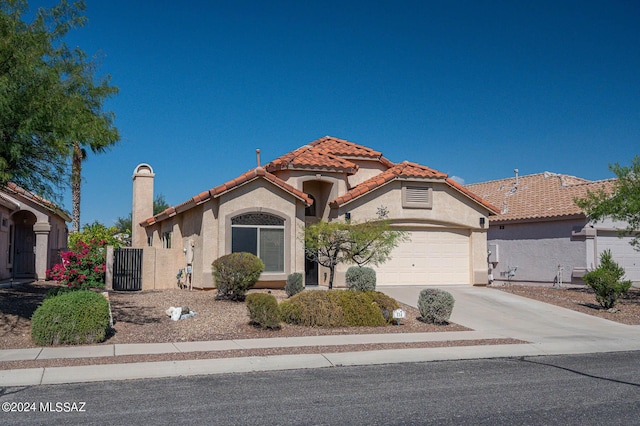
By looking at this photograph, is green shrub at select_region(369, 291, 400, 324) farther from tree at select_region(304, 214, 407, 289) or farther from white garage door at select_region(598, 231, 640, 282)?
white garage door at select_region(598, 231, 640, 282)

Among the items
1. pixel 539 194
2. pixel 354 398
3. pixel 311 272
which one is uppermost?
Answer: pixel 539 194

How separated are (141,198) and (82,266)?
759cm

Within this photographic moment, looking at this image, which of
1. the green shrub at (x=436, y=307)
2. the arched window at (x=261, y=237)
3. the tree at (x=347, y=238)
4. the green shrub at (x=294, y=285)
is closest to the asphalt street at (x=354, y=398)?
the green shrub at (x=436, y=307)

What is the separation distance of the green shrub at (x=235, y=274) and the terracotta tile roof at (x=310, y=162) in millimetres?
5710

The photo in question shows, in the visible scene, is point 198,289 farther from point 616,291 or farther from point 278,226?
point 616,291

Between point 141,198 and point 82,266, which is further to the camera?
point 141,198

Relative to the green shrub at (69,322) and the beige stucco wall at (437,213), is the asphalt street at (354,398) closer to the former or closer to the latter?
the green shrub at (69,322)

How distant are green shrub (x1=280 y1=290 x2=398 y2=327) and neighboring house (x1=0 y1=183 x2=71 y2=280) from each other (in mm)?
10835

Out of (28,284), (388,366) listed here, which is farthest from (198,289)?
(388,366)

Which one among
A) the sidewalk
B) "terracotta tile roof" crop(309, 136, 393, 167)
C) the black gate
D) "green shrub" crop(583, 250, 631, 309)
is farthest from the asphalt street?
"terracotta tile roof" crop(309, 136, 393, 167)

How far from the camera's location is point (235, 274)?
17.1 meters

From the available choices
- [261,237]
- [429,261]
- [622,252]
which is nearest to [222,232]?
[261,237]

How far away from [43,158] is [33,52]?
2255 millimetres

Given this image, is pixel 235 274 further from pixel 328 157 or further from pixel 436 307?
pixel 328 157
